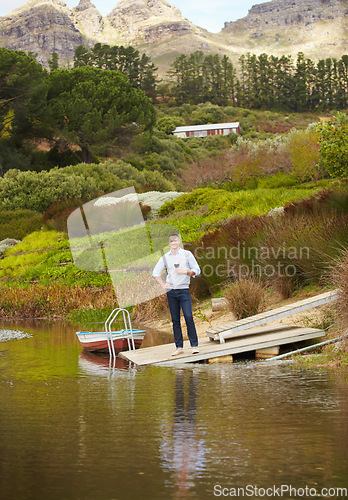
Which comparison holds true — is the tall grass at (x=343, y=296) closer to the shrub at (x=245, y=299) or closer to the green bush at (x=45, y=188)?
the shrub at (x=245, y=299)

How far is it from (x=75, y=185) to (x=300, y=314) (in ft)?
75.5

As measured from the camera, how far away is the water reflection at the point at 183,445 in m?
4.27

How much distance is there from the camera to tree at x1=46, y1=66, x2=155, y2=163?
1911 inches

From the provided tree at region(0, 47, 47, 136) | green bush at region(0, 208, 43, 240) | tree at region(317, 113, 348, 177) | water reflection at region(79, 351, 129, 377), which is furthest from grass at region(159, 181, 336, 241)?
tree at region(0, 47, 47, 136)

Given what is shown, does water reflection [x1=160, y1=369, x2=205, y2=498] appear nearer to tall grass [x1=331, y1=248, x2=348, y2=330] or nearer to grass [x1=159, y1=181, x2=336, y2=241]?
tall grass [x1=331, y1=248, x2=348, y2=330]

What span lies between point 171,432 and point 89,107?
150 feet

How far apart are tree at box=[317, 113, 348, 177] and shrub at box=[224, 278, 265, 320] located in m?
13.8

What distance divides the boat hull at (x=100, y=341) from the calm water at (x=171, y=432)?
1.49 m

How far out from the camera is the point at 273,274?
41.2ft

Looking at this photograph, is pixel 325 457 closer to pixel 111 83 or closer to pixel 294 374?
pixel 294 374

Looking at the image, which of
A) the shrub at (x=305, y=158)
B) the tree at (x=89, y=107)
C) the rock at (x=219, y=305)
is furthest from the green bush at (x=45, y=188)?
the rock at (x=219, y=305)

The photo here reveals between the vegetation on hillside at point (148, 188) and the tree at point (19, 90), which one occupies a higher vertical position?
the tree at point (19, 90)

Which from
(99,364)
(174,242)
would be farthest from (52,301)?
(174,242)

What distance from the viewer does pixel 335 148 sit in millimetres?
23906
